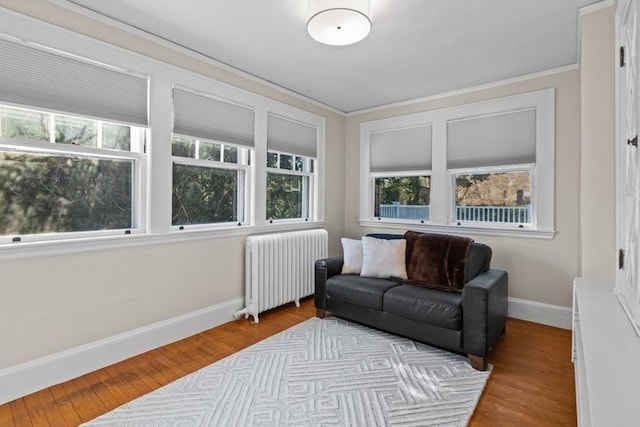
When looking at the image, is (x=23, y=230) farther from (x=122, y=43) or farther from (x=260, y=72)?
(x=260, y=72)

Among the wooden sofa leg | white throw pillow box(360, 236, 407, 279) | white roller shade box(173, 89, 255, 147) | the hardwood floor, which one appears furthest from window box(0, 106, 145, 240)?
the wooden sofa leg

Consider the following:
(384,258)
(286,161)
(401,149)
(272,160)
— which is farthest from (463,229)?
(272,160)

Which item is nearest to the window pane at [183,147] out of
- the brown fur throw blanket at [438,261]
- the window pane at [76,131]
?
the window pane at [76,131]

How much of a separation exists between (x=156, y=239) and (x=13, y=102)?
4.06 ft

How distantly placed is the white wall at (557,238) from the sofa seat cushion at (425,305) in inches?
45.5

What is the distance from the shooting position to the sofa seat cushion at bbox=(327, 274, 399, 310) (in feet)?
9.41

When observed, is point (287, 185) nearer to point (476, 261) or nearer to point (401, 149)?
point (401, 149)

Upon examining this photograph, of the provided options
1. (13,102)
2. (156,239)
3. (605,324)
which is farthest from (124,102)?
(605,324)

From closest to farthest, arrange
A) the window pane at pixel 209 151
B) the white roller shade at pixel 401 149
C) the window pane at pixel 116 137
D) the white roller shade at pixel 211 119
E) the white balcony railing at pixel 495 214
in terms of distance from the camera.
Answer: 1. the window pane at pixel 116 137
2. the white roller shade at pixel 211 119
3. the window pane at pixel 209 151
4. the white balcony railing at pixel 495 214
5. the white roller shade at pixel 401 149

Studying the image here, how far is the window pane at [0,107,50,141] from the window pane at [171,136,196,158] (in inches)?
33.8

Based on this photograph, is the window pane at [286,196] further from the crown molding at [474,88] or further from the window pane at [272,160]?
the crown molding at [474,88]

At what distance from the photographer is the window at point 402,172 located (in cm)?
402

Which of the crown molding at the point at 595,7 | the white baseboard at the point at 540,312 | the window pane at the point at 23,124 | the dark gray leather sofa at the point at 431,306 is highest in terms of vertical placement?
the crown molding at the point at 595,7

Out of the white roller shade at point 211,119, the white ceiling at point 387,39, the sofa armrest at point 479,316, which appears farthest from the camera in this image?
the white roller shade at point 211,119
